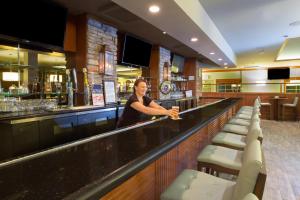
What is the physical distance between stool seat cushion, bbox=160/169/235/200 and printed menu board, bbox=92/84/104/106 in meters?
2.94

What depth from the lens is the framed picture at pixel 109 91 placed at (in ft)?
14.5

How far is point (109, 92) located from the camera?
451cm

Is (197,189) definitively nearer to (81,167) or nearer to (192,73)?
(81,167)

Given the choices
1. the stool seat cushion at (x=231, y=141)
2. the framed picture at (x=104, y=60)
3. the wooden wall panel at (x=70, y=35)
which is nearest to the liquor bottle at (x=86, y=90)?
the framed picture at (x=104, y=60)

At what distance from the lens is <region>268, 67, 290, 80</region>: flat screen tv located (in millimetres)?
11594

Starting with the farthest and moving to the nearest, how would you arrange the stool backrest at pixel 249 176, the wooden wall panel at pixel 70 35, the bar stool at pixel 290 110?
the bar stool at pixel 290 110 < the wooden wall panel at pixel 70 35 < the stool backrest at pixel 249 176

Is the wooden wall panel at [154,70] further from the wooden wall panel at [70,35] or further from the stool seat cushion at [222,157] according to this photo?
the stool seat cushion at [222,157]

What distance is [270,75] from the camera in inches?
477

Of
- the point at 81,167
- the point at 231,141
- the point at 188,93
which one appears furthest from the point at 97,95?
the point at 188,93

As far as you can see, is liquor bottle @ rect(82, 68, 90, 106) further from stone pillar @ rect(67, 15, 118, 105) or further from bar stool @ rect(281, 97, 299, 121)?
bar stool @ rect(281, 97, 299, 121)

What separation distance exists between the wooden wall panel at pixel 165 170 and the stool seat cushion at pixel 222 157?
23cm

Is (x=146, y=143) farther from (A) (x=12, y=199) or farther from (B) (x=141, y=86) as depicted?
(B) (x=141, y=86)

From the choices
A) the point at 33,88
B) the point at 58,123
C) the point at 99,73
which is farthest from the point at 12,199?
the point at 99,73

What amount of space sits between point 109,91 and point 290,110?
8039 mm
